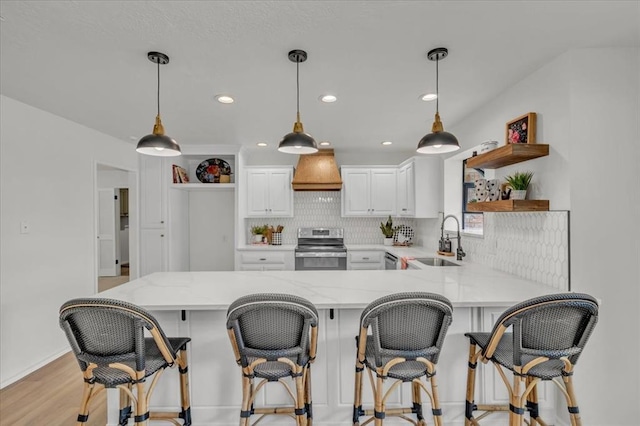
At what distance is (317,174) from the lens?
4.85 metres

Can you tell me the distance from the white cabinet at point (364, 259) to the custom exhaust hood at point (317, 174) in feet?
3.41

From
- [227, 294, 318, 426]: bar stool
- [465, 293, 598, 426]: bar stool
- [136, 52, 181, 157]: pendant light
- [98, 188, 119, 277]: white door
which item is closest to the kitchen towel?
[465, 293, 598, 426]: bar stool

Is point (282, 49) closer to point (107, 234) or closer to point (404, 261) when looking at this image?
point (404, 261)

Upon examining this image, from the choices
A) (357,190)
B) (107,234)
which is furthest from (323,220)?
(107,234)

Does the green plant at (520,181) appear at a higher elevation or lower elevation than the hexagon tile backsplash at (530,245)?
higher

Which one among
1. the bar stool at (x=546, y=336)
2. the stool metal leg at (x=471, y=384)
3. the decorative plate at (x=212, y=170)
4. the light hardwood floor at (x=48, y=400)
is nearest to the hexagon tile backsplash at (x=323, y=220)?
the decorative plate at (x=212, y=170)

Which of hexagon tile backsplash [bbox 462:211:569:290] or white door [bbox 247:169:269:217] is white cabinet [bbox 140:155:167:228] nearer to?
white door [bbox 247:169:269:217]

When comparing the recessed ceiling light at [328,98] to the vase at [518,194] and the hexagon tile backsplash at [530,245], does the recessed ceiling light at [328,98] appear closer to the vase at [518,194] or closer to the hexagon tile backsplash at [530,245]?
the vase at [518,194]

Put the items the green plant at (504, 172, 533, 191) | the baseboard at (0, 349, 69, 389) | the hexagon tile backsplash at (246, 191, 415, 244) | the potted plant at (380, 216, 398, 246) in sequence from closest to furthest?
the green plant at (504, 172, 533, 191) → the baseboard at (0, 349, 69, 389) → the potted plant at (380, 216, 398, 246) → the hexagon tile backsplash at (246, 191, 415, 244)

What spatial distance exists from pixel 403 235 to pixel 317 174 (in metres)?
1.75

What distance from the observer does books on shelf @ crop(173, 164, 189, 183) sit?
477 cm

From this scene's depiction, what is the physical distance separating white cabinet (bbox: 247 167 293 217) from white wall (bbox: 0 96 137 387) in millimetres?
2072

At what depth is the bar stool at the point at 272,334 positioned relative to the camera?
148 centimetres

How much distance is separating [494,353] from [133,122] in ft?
12.8
